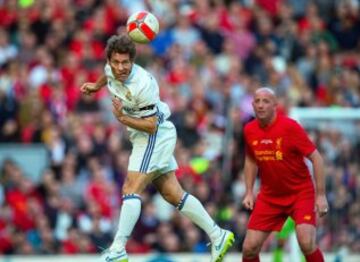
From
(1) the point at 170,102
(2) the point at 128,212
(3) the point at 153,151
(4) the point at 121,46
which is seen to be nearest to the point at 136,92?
(4) the point at 121,46

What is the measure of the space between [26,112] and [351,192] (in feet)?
17.4

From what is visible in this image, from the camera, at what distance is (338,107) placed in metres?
22.9

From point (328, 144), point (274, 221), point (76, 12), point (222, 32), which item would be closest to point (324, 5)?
point (222, 32)

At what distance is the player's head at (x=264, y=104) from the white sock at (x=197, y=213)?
3.78 ft

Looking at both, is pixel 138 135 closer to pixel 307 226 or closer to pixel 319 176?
pixel 319 176

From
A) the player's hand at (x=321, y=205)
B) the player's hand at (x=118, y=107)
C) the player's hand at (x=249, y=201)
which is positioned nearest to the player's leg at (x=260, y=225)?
the player's hand at (x=249, y=201)

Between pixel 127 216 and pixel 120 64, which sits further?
pixel 127 216

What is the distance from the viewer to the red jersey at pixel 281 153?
15.3 metres

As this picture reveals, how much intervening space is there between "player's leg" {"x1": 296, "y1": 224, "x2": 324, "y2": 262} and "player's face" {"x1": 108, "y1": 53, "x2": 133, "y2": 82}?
8.25 ft

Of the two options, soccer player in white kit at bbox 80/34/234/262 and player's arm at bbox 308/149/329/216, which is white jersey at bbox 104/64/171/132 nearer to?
soccer player in white kit at bbox 80/34/234/262

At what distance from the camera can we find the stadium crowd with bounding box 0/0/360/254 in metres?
20.9

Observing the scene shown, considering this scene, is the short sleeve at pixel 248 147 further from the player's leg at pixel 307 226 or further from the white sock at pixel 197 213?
the white sock at pixel 197 213

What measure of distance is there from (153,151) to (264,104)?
4.39ft

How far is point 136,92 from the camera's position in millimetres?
14586
